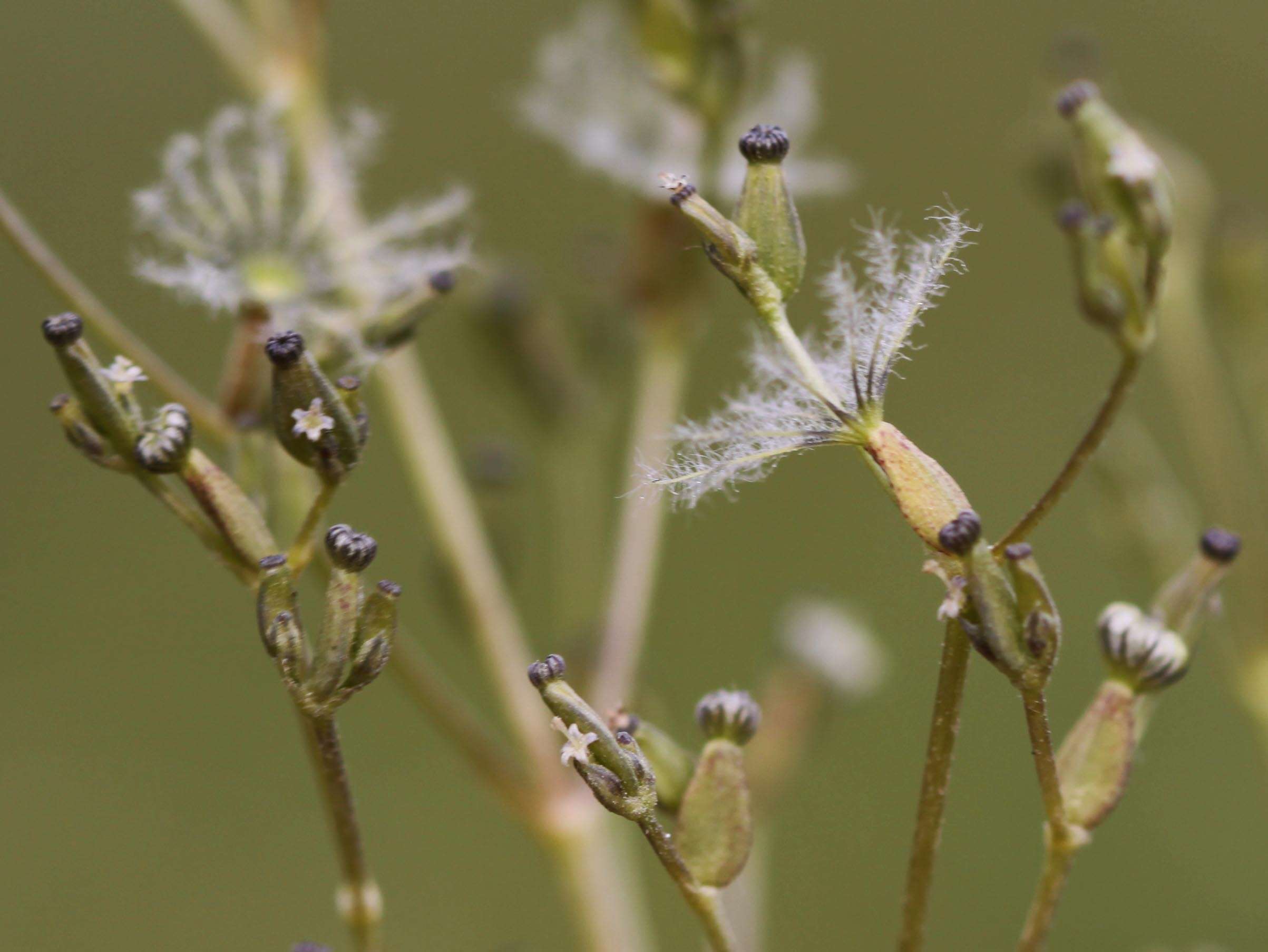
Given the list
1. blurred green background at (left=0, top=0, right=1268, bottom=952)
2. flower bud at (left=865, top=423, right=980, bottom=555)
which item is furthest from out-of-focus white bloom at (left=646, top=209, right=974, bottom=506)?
blurred green background at (left=0, top=0, right=1268, bottom=952)

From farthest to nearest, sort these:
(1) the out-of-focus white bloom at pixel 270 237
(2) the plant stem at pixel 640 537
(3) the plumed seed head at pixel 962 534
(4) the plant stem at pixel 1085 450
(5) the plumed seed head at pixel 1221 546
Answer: (2) the plant stem at pixel 640 537
(1) the out-of-focus white bloom at pixel 270 237
(5) the plumed seed head at pixel 1221 546
(4) the plant stem at pixel 1085 450
(3) the plumed seed head at pixel 962 534

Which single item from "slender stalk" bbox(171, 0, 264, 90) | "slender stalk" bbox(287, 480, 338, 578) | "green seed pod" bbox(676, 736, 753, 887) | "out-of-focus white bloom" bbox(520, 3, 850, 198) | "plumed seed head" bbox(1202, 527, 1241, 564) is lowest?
"green seed pod" bbox(676, 736, 753, 887)

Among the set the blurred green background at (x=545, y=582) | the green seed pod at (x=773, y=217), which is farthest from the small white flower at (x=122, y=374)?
the blurred green background at (x=545, y=582)

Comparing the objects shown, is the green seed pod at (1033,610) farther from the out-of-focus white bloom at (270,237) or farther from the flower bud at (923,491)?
the out-of-focus white bloom at (270,237)

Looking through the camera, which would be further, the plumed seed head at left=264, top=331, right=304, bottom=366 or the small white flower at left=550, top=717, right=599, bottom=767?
the plumed seed head at left=264, top=331, right=304, bottom=366

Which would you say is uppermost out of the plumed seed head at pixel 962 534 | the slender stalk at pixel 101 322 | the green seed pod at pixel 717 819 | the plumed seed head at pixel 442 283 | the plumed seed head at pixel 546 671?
the slender stalk at pixel 101 322

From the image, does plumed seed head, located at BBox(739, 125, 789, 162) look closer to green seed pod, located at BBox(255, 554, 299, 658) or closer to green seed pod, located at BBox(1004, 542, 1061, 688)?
green seed pod, located at BBox(1004, 542, 1061, 688)
